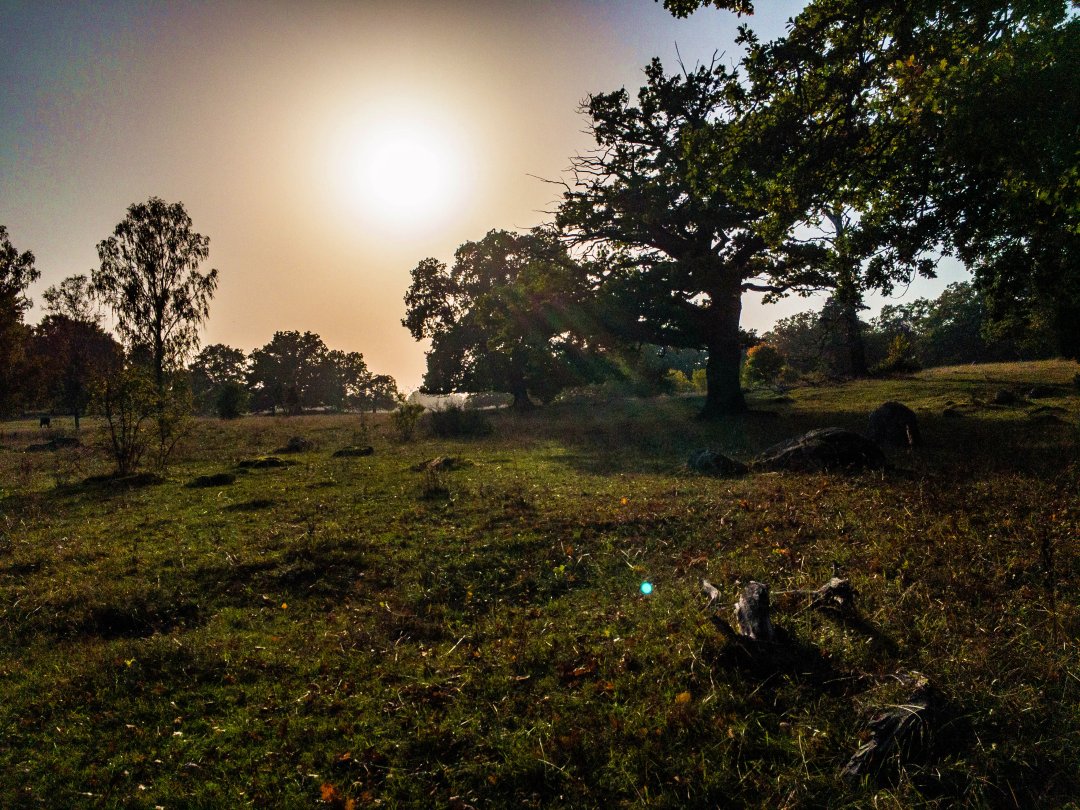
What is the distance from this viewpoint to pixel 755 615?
5070 mm

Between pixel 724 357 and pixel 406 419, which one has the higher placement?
pixel 724 357

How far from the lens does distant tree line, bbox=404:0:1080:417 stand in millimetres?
8727

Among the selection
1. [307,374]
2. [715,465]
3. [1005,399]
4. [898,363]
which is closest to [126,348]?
[715,465]

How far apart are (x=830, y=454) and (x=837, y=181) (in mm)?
5638

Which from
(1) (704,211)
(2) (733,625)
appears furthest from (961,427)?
(2) (733,625)

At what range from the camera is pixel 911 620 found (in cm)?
521

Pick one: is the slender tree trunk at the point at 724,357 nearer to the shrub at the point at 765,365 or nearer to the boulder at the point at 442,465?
the boulder at the point at 442,465

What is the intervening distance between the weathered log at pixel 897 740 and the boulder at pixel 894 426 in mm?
11967

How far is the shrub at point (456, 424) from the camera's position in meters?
26.9

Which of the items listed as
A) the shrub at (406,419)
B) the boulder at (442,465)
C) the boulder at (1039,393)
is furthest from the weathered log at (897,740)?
the boulder at (1039,393)

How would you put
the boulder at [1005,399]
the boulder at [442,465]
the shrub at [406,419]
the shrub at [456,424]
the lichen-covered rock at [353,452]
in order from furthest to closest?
the shrub at [456,424] < the shrub at [406,419] < the boulder at [1005,399] < the lichen-covered rock at [353,452] < the boulder at [442,465]

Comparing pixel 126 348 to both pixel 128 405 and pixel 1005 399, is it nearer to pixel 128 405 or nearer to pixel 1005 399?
pixel 128 405

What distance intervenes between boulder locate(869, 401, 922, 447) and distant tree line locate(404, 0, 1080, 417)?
8.94ft

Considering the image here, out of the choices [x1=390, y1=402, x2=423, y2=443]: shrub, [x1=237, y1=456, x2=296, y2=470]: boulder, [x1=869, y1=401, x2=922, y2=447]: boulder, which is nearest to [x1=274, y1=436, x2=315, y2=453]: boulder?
[x1=237, y1=456, x2=296, y2=470]: boulder
